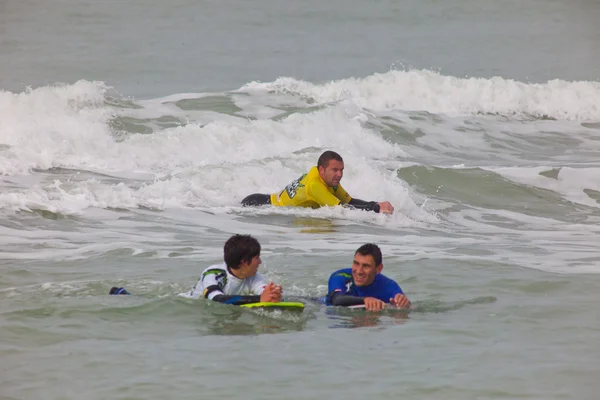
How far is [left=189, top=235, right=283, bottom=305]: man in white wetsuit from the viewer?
8.48m

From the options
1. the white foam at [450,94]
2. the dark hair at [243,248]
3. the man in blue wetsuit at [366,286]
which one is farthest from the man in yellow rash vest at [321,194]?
the white foam at [450,94]

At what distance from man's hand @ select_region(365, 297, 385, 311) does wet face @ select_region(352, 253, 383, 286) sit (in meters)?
0.27

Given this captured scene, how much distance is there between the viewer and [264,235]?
514 inches

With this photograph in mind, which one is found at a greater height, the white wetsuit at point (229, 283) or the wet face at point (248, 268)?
the wet face at point (248, 268)

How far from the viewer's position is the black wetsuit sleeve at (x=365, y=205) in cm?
1433

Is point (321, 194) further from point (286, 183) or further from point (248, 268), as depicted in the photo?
point (248, 268)

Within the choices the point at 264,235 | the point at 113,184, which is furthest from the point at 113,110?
the point at 264,235

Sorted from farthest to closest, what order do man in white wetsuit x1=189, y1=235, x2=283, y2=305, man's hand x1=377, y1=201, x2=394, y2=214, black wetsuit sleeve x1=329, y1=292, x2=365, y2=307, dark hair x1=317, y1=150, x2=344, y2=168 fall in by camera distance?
man's hand x1=377, y1=201, x2=394, y2=214
dark hair x1=317, y1=150, x2=344, y2=168
black wetsuit sleeve x1=329, y1=292, x2=365, y2=307
man in white wetsuit x1=189, y1=235, x2=283, y2=305

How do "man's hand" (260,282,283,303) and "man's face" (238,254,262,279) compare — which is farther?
"man's face" (238,254,262,279)

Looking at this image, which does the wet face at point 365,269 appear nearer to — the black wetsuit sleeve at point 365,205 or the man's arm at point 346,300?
the man's arm at point 346,300

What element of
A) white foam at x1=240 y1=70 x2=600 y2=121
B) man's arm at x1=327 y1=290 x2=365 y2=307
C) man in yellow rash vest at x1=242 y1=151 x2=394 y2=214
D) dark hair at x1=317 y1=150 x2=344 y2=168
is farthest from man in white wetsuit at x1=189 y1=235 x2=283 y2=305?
white foam at x1=240 y1=70 x2=600 y2=121

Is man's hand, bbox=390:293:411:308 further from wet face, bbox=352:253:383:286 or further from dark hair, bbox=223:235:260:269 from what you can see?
dark hair, bbox=223:235:260:269

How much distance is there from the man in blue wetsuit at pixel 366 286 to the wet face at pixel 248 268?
79cm

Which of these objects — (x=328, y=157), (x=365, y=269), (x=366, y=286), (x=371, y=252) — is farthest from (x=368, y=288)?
(x=328, y=157)
